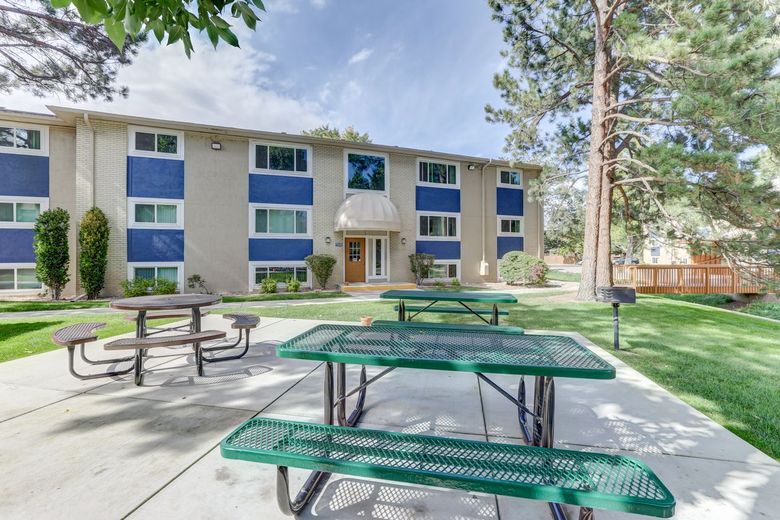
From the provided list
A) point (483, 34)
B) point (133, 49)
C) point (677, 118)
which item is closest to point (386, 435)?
point (677, 118)

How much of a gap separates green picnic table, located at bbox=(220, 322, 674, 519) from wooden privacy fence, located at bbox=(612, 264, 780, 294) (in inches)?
771

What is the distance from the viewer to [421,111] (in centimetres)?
2591

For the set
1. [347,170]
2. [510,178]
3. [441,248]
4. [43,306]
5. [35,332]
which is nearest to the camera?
[35,332]

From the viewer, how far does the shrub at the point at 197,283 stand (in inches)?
591

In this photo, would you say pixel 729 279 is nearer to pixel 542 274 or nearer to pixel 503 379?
pixel 542 274

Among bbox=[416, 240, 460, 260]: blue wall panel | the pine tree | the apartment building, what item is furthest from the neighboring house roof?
the pine tree

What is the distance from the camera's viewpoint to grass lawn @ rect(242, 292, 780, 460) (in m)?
3.73

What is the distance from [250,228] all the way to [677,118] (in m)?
16.7

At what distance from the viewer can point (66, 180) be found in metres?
14.5

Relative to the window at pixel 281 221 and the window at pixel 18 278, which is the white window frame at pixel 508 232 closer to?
the window at pixel 281 221

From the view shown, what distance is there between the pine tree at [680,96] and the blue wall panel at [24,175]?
20.6 m

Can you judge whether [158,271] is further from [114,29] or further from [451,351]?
[451,351]

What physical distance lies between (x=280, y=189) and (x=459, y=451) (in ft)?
54.8

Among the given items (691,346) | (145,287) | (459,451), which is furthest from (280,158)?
(459,451)
